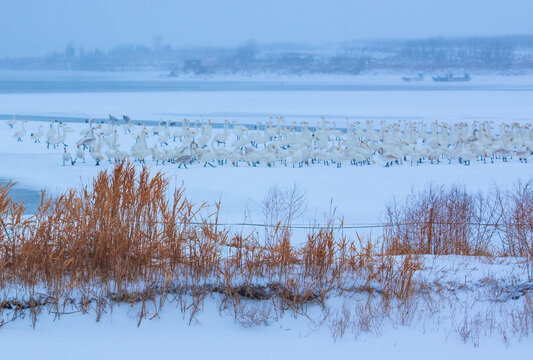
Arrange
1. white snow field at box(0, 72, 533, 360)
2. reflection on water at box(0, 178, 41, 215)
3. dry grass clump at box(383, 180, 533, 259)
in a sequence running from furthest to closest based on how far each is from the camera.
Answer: reflection on water at box(0, 178, 41, 215), dry grass clump at box(383, 180, 533, 259), white snow field at box(0, 72, 533, 360)

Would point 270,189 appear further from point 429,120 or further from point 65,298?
point 429,120

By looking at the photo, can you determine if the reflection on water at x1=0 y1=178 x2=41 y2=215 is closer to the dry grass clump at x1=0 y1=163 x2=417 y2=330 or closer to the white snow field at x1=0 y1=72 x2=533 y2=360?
the white snow field at x1=0 y1=72 x2=533 y2=360

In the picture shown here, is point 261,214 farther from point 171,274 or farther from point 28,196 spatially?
point 171,274

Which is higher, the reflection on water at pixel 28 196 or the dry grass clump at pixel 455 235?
the dry grass clump at pixel 455 235

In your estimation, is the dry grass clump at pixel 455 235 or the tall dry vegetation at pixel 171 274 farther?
the dry grass clump at pixel 455 235

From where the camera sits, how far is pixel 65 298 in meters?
5.66

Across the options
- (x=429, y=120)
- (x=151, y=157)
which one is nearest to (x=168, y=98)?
(x=429, y=120)

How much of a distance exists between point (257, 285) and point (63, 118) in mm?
24653

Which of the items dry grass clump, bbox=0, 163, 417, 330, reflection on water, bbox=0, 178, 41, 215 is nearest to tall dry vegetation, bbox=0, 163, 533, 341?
dry grass clump, bbox=0, 163, 417, 330

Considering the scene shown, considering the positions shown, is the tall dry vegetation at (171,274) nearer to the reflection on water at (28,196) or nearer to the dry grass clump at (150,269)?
the dry grass clump at (150,269)

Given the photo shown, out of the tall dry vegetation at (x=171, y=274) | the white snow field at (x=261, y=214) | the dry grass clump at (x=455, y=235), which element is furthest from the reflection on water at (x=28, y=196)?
the dry grass clump at (x=455, y=235)

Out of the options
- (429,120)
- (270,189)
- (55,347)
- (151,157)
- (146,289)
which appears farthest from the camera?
(429,120)

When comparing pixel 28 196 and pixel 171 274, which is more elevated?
pixel 171 274

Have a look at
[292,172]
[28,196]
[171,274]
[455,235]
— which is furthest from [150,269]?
[292,172]
